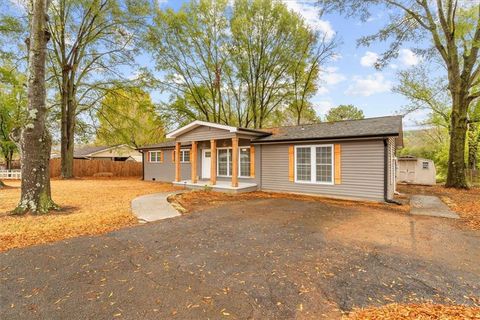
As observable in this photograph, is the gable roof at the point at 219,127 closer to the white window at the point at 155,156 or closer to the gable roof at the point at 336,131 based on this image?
the gable roof at the point at 336,131

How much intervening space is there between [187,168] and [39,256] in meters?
12.3

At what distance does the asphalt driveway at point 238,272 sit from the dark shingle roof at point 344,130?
3927 millimetres

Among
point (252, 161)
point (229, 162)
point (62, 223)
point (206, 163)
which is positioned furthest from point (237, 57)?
point (62, 223)

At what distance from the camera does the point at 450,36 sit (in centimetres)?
1238

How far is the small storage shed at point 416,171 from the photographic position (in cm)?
1680

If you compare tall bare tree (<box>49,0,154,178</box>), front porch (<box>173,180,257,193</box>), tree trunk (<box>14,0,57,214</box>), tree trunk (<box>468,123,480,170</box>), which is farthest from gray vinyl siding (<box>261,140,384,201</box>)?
tree trunk (<box>468,123,480,170</box>)

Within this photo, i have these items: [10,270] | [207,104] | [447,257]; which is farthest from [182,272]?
[207,104]

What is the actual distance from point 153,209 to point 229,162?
6.37 meters

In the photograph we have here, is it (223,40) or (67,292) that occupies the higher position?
(223,40)

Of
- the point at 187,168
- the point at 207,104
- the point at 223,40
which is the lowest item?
the point at 187,168

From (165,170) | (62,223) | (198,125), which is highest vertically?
(198,125)

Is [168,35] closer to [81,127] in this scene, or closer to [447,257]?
[81,127]

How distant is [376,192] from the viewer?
864cm

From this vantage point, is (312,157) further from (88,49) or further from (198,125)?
(88,49)
